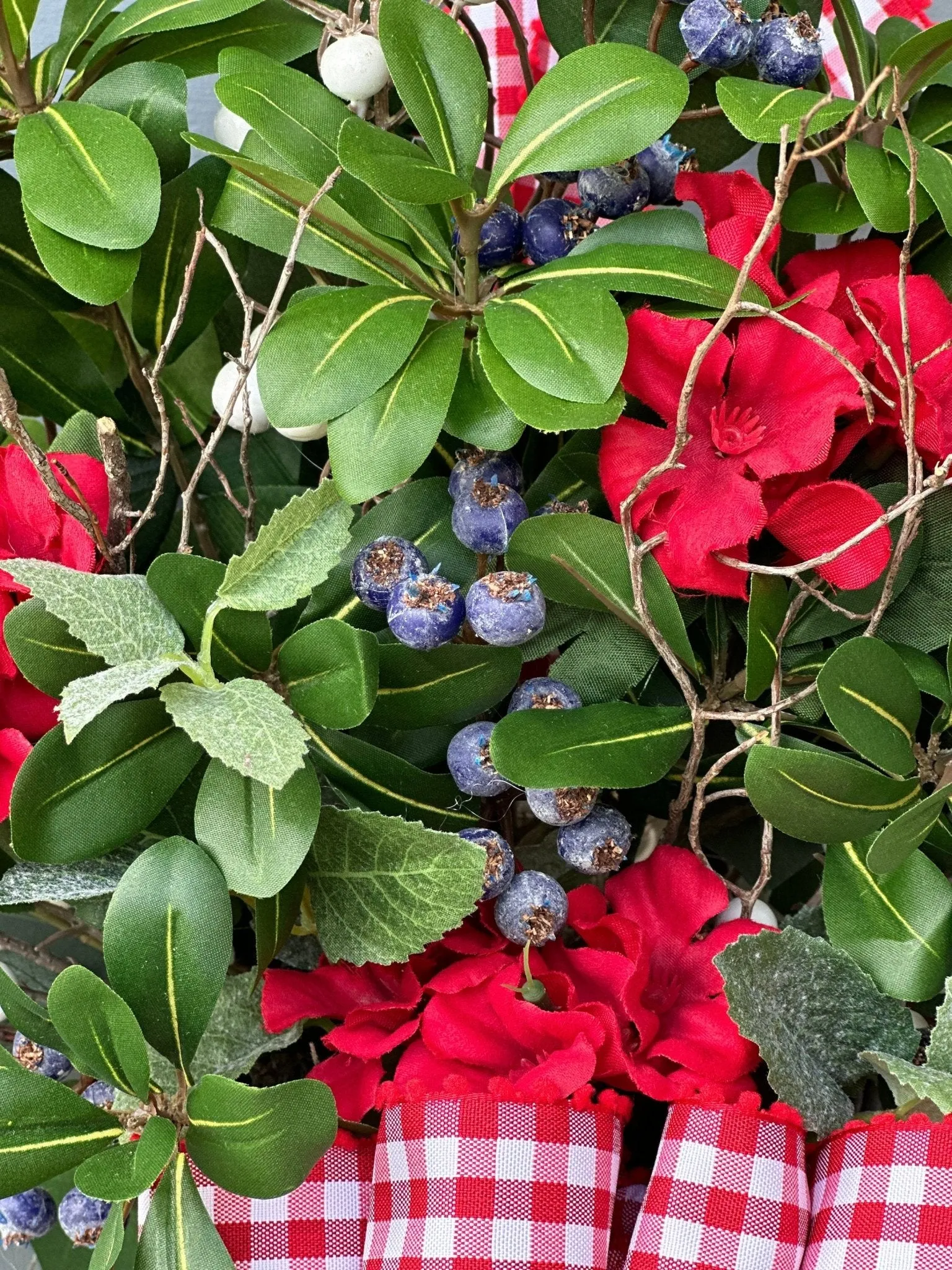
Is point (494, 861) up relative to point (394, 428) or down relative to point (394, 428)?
down

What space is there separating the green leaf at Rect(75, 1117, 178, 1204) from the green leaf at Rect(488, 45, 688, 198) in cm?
33

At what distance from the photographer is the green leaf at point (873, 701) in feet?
1.38

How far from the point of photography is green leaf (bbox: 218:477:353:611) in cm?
41

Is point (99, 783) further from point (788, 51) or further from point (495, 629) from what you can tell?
point (788, 51)

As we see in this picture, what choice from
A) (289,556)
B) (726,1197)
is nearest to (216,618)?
(289,556)

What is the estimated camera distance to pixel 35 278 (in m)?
0.54

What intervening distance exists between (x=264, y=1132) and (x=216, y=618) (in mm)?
163

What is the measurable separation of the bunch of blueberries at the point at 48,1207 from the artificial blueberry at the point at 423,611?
21cm

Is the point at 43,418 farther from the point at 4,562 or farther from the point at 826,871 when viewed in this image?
the point at 826,871

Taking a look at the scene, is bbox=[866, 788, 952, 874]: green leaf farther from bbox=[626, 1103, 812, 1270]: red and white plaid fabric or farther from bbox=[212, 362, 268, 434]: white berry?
bbox=[212, 362, 268, 434]: white berry

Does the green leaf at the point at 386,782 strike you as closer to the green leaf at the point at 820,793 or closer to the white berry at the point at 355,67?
the green leaf at the point at 820,793

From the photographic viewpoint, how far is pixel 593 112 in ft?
1.46

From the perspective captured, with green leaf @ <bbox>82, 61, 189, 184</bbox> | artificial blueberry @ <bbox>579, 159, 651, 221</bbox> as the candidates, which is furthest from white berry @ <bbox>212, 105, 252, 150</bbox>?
artificial blueberry @ <bbox>579, 159, 651, 221</bbox>

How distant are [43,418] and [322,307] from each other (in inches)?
8.2
